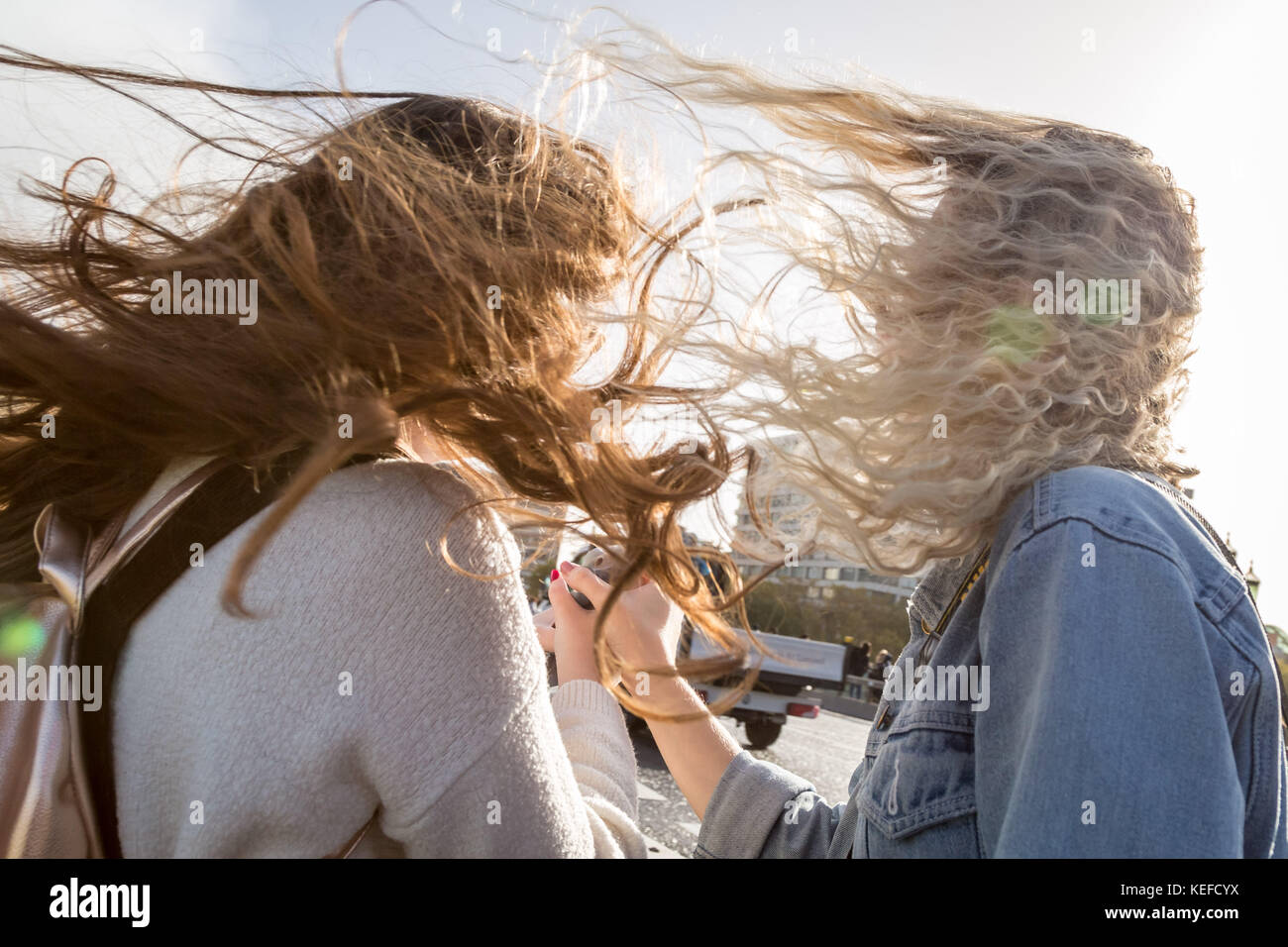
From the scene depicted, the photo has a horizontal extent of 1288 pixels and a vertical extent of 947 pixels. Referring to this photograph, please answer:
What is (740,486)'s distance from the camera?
162 centimetres

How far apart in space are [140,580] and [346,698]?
267mm

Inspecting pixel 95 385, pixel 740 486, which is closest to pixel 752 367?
pixel 740 486

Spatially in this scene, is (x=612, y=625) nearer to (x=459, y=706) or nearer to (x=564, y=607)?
(x=564, y=607)

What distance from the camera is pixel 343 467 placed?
109 centimetres

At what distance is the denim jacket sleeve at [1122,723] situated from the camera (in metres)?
1.00

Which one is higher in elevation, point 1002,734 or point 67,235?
point 67,235

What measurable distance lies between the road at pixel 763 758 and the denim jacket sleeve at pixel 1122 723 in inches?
43.1

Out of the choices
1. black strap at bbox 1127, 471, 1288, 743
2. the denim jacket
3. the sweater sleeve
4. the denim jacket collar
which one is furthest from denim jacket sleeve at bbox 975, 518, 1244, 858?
the sweater sleeve

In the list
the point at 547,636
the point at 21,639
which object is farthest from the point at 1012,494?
the point at 21,639

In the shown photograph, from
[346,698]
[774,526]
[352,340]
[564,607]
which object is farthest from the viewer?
[564,607]

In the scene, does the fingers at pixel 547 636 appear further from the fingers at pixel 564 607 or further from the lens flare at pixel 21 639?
the lens flare at pixel 21 639

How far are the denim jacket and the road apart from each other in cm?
88
